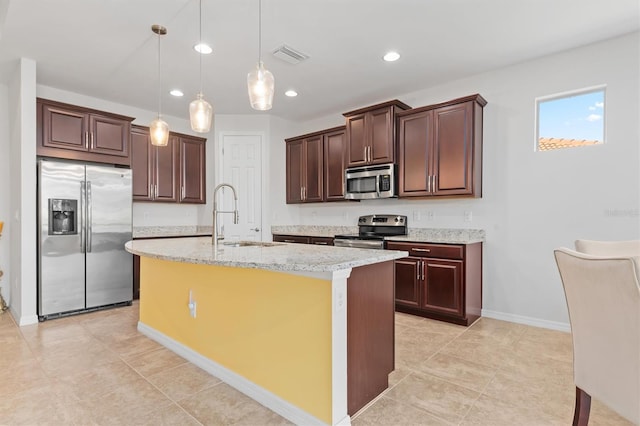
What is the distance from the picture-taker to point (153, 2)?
2457 mm

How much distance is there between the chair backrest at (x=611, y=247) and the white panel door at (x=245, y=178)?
160 inches

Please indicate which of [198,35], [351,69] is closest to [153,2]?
[198,35]

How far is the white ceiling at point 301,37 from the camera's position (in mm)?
2537

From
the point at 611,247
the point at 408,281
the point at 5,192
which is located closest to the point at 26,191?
the point at 5,192

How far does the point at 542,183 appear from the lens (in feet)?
11.0

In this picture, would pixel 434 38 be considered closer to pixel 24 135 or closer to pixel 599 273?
pixel 599 273

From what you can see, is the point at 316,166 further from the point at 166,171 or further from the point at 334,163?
the point at 166,171

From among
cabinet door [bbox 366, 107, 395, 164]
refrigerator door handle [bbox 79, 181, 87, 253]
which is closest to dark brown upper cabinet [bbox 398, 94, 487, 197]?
cabinet door [bbox 366, 107, 395, 164]

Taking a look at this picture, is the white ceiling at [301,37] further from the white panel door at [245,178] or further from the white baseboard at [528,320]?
the white baseboard at [528,320]

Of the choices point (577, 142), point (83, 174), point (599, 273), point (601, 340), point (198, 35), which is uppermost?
point (198, 35)

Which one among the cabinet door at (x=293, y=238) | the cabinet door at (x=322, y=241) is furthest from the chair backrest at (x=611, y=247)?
the cabinet door at (x=293, y=238)

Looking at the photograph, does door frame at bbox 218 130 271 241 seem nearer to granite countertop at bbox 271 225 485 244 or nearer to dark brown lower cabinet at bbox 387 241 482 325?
granite countertop at bbox 271 225 485 244

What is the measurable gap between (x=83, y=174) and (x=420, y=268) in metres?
3.95

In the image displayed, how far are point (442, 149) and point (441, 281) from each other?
56.7 inches
